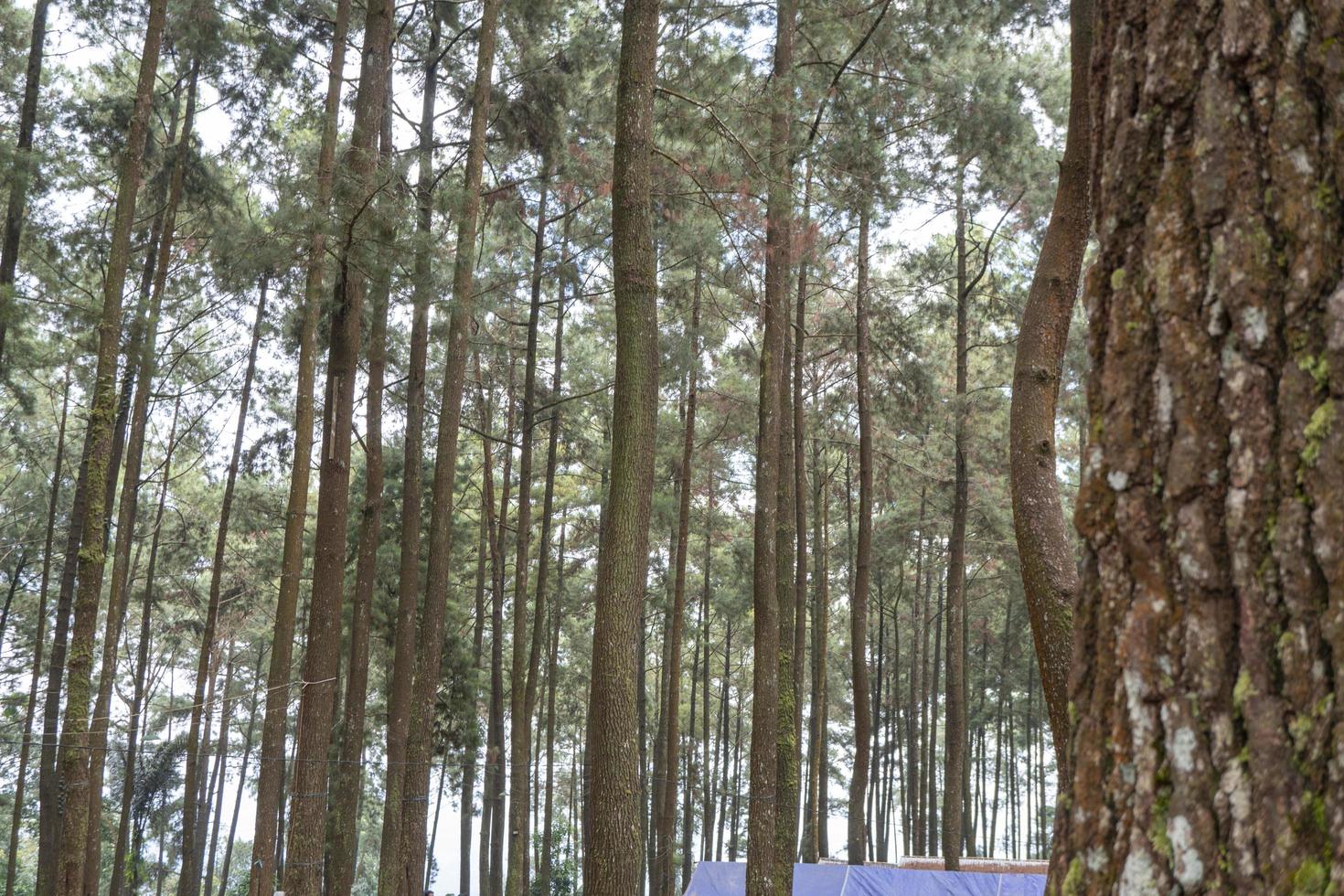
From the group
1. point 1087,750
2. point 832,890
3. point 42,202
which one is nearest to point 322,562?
point 42,202

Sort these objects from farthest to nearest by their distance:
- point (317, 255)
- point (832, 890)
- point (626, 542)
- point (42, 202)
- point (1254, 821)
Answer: point (832, 890), point (42, 202), point (317, 255), point (626, 542), point (1254, 821)

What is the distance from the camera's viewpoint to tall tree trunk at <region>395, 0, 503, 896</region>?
9.47m

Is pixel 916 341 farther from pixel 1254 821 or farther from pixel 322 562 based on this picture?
pixel 1254 821

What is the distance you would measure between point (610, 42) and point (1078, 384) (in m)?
12.0

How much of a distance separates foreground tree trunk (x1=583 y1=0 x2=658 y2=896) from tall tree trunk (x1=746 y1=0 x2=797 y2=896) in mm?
2996

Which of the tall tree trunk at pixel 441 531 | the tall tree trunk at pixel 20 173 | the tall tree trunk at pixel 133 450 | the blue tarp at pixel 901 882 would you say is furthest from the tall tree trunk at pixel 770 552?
the tall tree trunk at pixel 20 173

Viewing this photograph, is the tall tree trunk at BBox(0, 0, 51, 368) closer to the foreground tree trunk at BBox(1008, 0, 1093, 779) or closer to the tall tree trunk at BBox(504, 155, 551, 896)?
the tall tree trunk at BBox(504, 155, 551, 896)

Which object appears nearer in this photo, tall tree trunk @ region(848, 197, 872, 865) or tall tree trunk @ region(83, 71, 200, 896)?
tall tree trunk @ region(83, 71, 200, 896)

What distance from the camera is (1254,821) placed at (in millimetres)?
1108

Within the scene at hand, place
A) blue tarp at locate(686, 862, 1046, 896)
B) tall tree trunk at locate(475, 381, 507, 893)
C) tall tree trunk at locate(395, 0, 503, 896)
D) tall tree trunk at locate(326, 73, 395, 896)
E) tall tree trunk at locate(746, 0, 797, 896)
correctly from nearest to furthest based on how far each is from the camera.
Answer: tall tree trunk at locate(746, 0, 797, 896)
tall tree trunk at locate(395, 0, 503, 896)
tall tree trunk at locate(326, 73, 395, 896)
blue tarp at locate(686, 862, 1046, 896)
tall tree trunk at locate(475, 381, 507, 893)

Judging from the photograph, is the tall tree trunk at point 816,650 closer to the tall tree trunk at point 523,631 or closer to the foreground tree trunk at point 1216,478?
the tall tree trunk at point 523,631

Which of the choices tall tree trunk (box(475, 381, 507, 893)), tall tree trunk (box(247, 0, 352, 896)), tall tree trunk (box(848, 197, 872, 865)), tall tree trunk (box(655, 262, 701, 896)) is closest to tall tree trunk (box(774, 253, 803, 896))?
tall tree trunk (box(848, 197, 872, 865))

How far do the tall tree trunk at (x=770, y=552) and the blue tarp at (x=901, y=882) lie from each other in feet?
17.7

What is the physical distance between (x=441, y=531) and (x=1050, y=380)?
23.3ft
